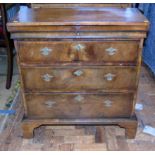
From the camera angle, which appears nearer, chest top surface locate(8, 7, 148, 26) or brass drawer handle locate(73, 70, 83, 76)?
chest top surface locate(8, 7, 148, 26)

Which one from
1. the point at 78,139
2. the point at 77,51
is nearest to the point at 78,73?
the point at 77,51

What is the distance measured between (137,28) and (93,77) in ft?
1.19

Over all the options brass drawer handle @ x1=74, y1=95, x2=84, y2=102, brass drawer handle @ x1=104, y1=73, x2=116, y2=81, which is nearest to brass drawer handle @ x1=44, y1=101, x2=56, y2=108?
brass drawer handle @ x1=74, y1=95, x2=84, y2=102

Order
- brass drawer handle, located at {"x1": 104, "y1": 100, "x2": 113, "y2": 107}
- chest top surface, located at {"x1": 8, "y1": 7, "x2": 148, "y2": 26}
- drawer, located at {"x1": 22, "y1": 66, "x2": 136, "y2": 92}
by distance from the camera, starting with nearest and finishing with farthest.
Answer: chest top surface, located at {"x1": 8, "y1": 7, "x2": 148, "y2": 26}, drawer, located at {"x1": 22, "y1": 66, "x2": 136, "y2": 92}, brass drawer handle, located at {"x1": 104, "y1": 100, "x2": 113, "y2": 107}

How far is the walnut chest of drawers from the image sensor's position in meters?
1.21

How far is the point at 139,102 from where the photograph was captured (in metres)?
1.96

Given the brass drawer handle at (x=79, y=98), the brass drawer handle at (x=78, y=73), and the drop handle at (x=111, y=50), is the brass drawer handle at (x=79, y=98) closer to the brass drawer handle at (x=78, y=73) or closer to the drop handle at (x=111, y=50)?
the brass drawer handle at (x=78, y=73)

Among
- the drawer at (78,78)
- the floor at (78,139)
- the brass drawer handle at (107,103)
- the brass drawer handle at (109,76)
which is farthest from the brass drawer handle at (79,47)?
the floor at (78,139)

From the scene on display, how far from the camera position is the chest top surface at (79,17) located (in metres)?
1.19

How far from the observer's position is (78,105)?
1452 millimetres

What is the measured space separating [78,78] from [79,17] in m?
0.34

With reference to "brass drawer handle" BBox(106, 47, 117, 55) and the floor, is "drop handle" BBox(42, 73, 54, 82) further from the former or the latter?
the floor

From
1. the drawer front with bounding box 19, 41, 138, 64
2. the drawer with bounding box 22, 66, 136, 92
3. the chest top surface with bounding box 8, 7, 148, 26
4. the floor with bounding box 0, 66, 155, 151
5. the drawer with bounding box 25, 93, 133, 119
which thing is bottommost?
the floor with bounding box 0, 66, 155, 151

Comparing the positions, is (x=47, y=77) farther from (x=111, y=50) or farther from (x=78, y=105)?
(x=111, y=50)
